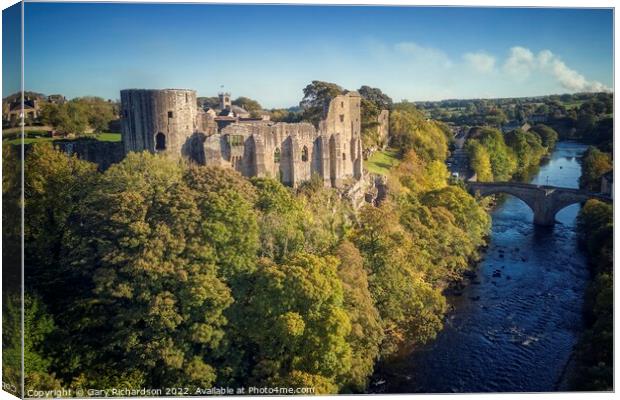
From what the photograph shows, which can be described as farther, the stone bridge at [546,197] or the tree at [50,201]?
the stone bridge at [546,197]

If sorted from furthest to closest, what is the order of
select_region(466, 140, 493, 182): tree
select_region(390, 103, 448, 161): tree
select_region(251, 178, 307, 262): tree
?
1. select_region(466, 140, 493, 182): tree
2. select_region(390, 103, 448, 161): tree
3. select_region(251, 178, 307, 262): tree

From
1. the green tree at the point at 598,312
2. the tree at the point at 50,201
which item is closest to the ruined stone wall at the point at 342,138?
the green tree at the point at 598,312

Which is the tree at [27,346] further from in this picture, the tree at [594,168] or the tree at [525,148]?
the tree at [525,148]

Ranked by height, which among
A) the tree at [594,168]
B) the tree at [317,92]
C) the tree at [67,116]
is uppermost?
the tree at [317,92]

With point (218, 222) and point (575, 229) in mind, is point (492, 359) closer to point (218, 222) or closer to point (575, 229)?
point (218, 222)

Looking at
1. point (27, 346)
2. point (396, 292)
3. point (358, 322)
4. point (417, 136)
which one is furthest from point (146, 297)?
point (417, 136)

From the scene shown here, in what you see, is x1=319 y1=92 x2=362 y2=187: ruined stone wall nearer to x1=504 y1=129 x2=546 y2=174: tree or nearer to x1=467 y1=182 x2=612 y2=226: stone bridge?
x1=467 y1=182 x2=612 y2=226: stone bridge

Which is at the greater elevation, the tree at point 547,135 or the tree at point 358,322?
the tree at point 547,135

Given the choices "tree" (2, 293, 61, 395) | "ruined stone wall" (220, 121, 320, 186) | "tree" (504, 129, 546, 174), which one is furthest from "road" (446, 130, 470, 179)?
"tree" (2, 293, 61, 395)
